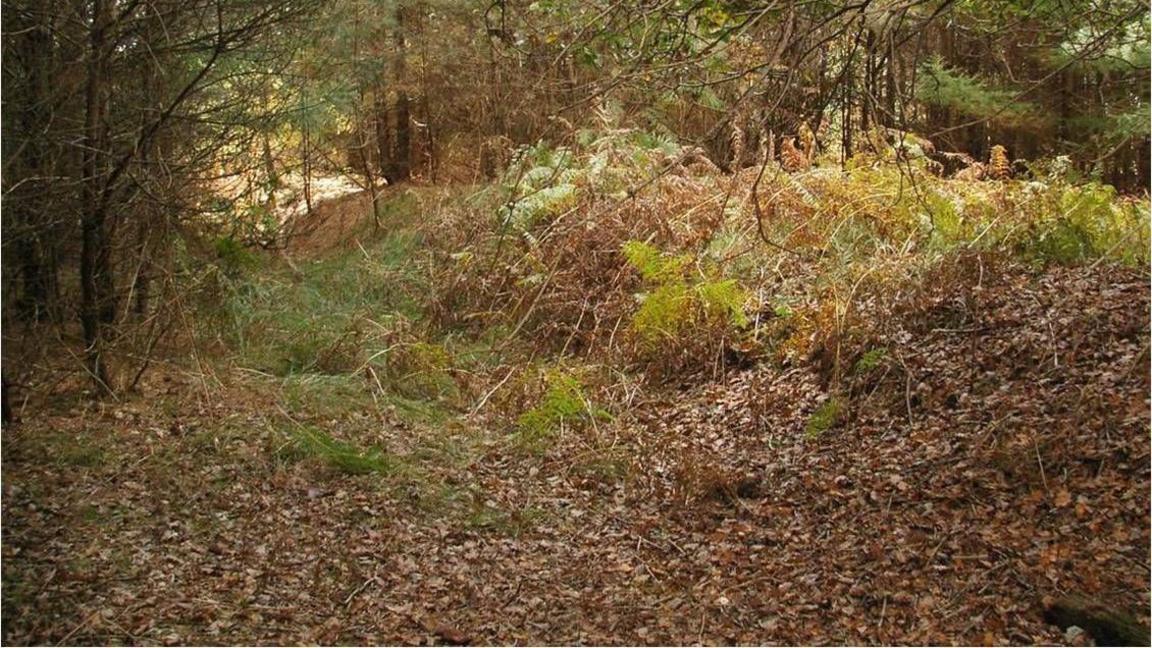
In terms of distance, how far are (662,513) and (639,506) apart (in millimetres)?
193

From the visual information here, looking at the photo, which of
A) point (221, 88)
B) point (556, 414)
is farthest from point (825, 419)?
point (221, 88)

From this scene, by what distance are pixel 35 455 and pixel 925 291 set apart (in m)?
6.13

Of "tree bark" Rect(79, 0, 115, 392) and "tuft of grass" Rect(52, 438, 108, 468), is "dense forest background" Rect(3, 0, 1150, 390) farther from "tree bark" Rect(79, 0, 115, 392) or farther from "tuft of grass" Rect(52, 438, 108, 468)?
"tuft of grass" Rect(52, 438, 108, 468)

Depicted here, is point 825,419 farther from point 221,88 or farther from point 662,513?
point 221,88

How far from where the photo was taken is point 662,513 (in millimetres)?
6430

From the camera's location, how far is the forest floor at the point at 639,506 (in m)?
5.00

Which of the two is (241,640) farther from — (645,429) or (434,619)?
(645,429)

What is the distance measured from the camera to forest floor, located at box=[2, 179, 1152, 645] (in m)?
5.00

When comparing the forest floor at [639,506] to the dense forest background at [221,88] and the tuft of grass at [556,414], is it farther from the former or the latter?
the dense forest background at [221,88]

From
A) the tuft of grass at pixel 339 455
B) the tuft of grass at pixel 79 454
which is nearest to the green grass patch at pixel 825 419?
the tuft of grass at pixel 339 455

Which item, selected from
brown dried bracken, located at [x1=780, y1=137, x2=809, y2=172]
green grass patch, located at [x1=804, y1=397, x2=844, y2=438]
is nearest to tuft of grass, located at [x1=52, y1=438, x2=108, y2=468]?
green grass patch, located at [x1=804, y1=397, x2=844, y2=438]

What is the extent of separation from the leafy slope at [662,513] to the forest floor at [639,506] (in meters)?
0.02

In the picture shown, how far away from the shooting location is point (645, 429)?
25.6 feet

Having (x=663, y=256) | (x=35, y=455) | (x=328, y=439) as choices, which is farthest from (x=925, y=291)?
(x=35, y=455)
